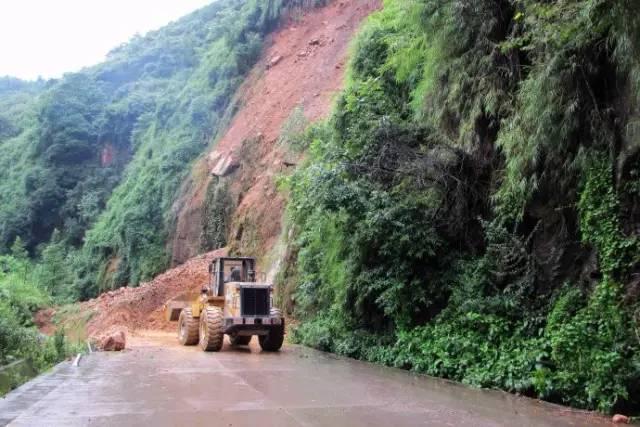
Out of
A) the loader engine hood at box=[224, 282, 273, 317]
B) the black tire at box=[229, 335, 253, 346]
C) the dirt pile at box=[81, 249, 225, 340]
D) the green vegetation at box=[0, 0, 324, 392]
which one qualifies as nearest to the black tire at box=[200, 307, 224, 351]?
the loader engine hood at box=[224, 282, 273, 317]

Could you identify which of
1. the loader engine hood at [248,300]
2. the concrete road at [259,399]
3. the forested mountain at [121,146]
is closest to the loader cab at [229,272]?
the loader engine hood at [248,300]

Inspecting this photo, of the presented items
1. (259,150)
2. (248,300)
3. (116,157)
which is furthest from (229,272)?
(116,157)

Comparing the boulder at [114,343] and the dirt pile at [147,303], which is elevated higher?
the dirt pile at [147,303]

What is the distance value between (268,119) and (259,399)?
92.0 ft

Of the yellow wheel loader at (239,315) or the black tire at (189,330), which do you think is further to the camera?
the black tire at (189,330)

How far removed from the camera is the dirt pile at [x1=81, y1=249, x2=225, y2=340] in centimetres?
2692

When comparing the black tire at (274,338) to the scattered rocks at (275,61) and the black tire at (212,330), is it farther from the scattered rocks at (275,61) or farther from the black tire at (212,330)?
the scattered rocks at (275,61)

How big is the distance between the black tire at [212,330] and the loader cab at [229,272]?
1.32 meters

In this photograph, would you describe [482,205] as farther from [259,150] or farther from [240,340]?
[259,150]

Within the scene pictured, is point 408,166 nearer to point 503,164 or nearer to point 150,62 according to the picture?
point 503,164

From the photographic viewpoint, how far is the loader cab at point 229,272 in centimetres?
1738

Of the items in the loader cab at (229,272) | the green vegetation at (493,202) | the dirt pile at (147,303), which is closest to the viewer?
the green vegetation at (493,202)

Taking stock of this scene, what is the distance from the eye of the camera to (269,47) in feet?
139

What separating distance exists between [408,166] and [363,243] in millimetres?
1927
